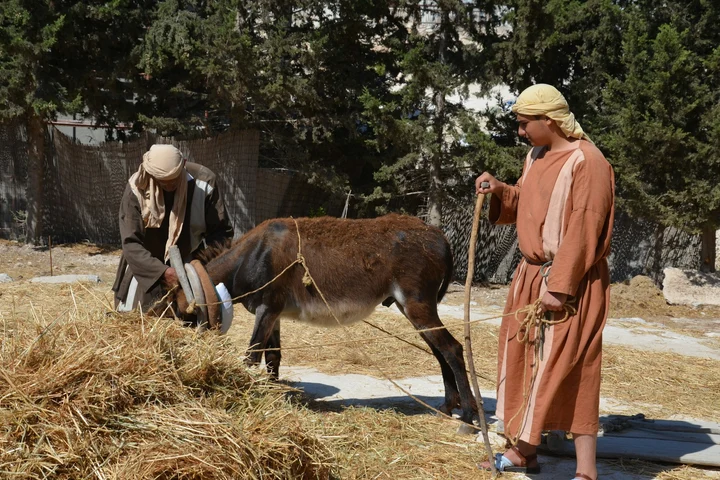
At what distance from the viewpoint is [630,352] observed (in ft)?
24.3

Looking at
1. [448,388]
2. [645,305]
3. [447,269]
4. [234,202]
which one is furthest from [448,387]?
[234,202]

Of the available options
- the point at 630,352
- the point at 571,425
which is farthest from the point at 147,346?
the point at 630,352

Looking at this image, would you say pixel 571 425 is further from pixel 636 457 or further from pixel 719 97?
pixel 719 97

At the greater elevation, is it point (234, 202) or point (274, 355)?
point (234, 202)

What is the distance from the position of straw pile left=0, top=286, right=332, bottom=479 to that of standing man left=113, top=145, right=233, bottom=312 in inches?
50.0

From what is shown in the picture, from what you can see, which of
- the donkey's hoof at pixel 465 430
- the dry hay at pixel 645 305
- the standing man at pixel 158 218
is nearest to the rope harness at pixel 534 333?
the donkey's hoof at pixel 465 430

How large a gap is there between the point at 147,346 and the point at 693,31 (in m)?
10.5

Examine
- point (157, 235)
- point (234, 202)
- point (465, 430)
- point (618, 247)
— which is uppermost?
point (234, 202)

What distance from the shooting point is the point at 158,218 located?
4.77m

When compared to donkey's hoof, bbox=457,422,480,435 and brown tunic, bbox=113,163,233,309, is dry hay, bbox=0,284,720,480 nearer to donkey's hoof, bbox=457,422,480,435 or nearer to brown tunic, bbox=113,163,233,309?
donkey's hoof, bbox=457,422,480,435

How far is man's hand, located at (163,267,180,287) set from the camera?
4666 millimetres

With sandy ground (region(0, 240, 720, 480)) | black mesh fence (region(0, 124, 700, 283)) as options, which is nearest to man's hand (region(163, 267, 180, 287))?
sandy ground (region(0, 240, 720, 480))

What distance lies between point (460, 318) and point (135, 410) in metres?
6.44

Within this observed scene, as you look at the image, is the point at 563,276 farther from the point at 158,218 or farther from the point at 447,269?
the point at 158,218
